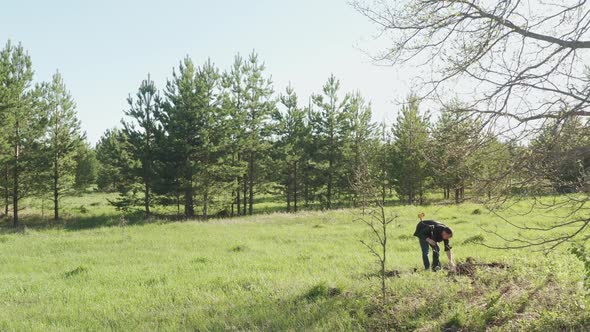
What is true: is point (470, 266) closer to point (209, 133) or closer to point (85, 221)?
point (209, 133)

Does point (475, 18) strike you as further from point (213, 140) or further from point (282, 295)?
point (213, 140)

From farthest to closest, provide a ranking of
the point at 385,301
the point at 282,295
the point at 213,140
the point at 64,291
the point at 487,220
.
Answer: the point at 213,140, the point at 487,220, the point at 64,291, the point at 282,295, the point at 385,301

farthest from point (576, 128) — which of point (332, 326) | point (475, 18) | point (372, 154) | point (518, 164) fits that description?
point (372, 154)

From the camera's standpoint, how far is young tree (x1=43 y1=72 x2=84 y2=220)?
26.2 metres

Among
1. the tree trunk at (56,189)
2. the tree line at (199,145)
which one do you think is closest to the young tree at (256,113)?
the tree line at (199,145)

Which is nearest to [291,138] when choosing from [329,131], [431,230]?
[329,131]

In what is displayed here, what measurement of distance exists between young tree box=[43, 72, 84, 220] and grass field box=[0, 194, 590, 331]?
1362 cm

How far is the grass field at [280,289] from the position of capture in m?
5.66

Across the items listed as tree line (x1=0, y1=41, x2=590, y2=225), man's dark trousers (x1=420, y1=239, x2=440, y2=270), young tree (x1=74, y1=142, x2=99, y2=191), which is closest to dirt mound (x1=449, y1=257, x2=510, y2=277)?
man's dark trousers (x1=420, y1=239, x2=440, y2=270)

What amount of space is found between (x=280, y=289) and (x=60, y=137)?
24826 millimetres

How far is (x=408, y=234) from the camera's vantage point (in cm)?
1486

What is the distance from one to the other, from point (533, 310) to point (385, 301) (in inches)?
79.4

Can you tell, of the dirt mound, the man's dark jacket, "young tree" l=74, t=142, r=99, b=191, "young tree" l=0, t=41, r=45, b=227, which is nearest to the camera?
the dirt mound

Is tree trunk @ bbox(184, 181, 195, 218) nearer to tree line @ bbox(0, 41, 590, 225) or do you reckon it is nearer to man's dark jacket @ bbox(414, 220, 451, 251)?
tree line @ bbox(0, 41, 590, 225)
